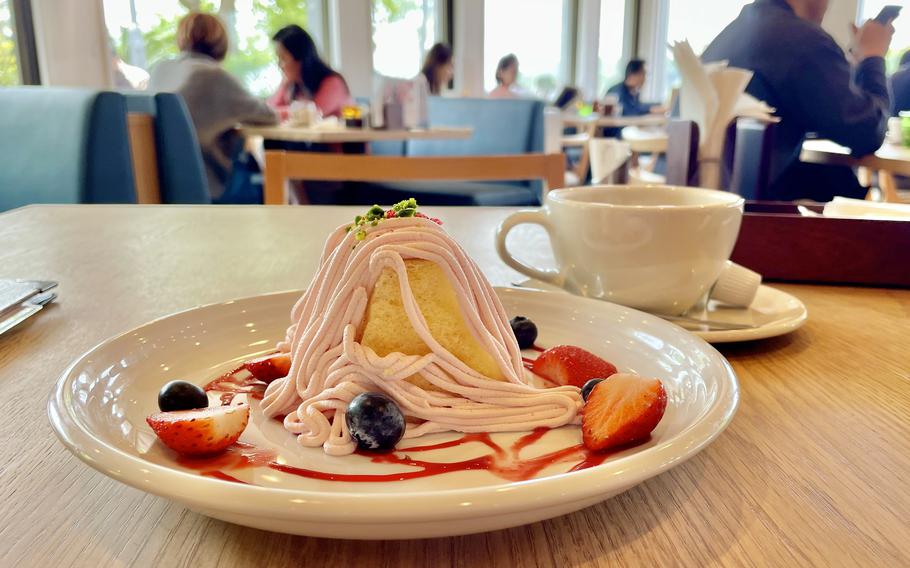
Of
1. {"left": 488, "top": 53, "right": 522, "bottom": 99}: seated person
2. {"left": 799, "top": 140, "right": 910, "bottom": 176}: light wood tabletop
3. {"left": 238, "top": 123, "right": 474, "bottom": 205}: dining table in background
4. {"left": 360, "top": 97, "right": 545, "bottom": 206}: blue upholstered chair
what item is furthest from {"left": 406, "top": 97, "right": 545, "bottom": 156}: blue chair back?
{"left": 488, "top": 53, "right": 522, "bottom": 99}: seated person

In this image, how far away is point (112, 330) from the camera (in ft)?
2.45

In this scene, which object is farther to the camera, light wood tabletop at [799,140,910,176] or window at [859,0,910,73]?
window at [859,0,910,73]

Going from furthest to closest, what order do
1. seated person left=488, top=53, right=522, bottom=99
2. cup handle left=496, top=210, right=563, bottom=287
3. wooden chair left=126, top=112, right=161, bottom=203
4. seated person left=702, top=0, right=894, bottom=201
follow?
seated person left=488, top=53, right=522, bottom=99 → wooden chair left=126, top=112, right=161, bottom=203 → seated person left=702, top=0, right=894, bottom=201 → cup handle left=496, top=210, right=563, bottom=287

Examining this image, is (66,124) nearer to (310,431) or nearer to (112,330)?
(112,330)

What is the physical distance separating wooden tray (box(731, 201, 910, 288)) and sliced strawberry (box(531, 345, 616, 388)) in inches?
18.0

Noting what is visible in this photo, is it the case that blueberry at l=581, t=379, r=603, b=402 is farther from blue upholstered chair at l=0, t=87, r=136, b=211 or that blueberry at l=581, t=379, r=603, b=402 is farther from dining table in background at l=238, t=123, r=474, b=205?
dining table in background at l=238, t=123, r=474, b=205

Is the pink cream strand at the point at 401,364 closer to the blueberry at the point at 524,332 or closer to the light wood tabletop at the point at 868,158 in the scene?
the blueberry at the point at 524,332

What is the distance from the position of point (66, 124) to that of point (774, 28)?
96.9 inches

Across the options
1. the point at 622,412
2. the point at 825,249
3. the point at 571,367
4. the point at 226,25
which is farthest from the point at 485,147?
the point at 622,412

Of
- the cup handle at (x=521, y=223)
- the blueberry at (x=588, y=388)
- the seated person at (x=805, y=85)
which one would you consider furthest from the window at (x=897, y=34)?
the blueberry at (x=588, y=388)

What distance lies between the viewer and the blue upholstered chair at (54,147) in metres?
2.26

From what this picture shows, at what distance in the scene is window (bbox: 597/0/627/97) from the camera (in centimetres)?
856

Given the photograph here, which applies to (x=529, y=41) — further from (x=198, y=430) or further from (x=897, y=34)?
(x=198, y=430)

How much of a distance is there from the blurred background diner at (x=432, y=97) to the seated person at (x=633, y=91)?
2cm
